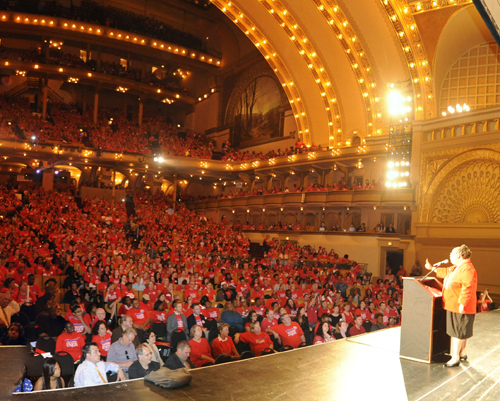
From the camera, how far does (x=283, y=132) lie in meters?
28.6

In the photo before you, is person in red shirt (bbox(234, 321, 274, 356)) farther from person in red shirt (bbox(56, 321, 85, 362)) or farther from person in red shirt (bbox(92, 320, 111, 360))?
person in red shirt (bbox(56, 321, 85, 362))

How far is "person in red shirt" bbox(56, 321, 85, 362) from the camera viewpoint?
18.8 ft

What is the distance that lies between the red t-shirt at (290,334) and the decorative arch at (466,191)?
12.1 metres

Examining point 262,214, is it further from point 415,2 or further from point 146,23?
point 146,23

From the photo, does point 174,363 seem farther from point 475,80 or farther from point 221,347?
point 475,80

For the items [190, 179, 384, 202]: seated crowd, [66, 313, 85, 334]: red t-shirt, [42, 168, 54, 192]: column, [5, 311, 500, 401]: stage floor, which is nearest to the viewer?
[5, 311, 500, 401]: stage floor

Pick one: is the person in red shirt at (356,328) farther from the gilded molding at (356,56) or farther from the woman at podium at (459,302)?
the gilded molding at (356,56)

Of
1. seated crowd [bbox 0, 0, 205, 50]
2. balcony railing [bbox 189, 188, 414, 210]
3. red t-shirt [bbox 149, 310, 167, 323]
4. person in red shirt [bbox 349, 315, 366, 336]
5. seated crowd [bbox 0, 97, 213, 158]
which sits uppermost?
seated crowd [bbox 0, 0, 205, 50]

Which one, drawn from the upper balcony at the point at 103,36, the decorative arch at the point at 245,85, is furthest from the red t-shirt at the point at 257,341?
the upper balcony at the point at 103,36

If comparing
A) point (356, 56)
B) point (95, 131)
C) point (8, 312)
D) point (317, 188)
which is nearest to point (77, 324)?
point (8, 312)

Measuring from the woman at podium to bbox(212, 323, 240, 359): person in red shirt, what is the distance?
2.95 meters

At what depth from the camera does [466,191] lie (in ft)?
56.9

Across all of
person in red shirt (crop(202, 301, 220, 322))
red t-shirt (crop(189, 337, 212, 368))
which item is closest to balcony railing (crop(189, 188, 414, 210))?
person in red shirt (crop(202, 301, 220, 322))

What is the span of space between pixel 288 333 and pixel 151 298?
361cm
